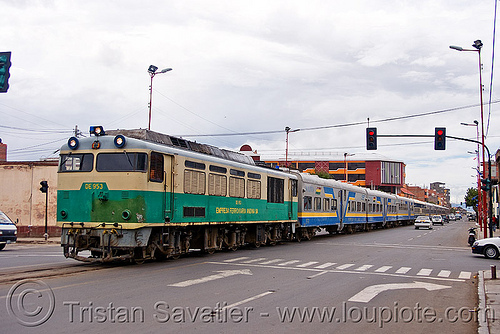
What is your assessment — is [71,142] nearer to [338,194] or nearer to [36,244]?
[36,244]

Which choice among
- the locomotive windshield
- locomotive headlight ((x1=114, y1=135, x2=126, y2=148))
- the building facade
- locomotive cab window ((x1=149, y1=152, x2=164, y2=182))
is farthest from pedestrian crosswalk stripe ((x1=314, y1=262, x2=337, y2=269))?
the building facade

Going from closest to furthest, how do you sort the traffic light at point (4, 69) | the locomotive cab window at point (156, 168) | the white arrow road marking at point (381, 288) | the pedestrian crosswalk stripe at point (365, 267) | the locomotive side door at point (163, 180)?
the white arrow road marking at point (381, 288) < the traffic light at point (4, 69) < the locomotive cab window at point (156, 168) < the locomotive side door at point (163, 180) < the pedestrian crosswalk stripe at point (365, 267)

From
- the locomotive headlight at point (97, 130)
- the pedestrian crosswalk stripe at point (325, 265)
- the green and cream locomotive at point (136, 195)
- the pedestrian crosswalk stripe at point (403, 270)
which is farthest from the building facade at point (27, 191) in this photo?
the pedestrian crosswalk stripe at point (403, 270)

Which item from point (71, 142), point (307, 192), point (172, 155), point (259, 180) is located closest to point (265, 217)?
point (259, 180)

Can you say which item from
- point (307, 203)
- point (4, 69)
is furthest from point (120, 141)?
point (307, 203)

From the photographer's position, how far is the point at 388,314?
8961 mm

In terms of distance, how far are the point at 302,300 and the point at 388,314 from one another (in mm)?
1707

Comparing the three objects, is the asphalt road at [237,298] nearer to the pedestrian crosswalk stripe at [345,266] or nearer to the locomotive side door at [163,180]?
the pedestrian crosswalk stripe at [345,266]

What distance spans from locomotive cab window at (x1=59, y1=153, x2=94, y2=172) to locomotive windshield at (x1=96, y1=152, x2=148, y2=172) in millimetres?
410

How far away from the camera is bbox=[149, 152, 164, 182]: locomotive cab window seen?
1448 cm

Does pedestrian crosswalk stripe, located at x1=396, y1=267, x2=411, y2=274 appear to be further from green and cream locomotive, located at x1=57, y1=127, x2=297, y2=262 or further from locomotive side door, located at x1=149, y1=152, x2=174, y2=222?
locomotive side door, located at x1=149, y1=152, x2=174, y2=222

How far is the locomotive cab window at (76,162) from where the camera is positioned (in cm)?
1456

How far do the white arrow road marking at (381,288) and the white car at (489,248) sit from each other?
357 inches

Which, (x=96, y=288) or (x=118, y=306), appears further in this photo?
(x=96, y=288)
